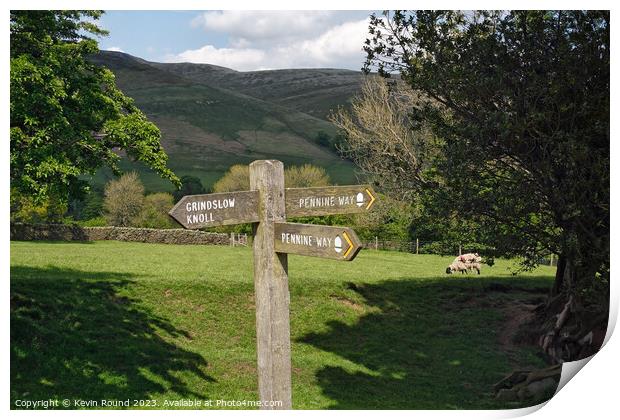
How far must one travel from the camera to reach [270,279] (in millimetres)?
9047

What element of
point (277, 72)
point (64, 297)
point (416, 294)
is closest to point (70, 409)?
point (64, 297)

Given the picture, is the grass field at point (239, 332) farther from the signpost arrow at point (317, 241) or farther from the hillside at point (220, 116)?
the hillside at point (220, 116)

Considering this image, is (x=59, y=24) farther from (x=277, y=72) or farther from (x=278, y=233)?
(x=277, y=72)

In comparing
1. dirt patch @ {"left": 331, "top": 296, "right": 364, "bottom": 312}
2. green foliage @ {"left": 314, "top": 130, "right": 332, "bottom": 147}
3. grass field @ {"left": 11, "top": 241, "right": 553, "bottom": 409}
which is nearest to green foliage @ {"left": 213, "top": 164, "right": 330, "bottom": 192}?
grass field @ {"left": 11, "top": 241, "right": 553, "bottom": 409}

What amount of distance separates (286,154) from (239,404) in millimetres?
94349

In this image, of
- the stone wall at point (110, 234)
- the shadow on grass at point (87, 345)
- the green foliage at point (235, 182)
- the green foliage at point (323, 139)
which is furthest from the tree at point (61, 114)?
the green foliage at point (323, 139)

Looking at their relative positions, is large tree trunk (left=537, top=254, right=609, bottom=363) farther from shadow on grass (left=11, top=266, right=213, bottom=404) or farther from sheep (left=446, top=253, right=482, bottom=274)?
shadow on grass (left=11, top=266, right=213, bottom=404)

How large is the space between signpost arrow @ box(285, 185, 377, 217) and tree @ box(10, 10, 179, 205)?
7.65 metres

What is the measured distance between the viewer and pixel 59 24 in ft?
59.0

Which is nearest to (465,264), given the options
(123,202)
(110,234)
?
(110,234)

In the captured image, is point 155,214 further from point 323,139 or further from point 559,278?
point 323,139

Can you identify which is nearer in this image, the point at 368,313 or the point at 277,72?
the point at 368,313

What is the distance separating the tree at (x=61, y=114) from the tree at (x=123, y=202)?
35.9 m

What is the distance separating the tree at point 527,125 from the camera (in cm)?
1575
